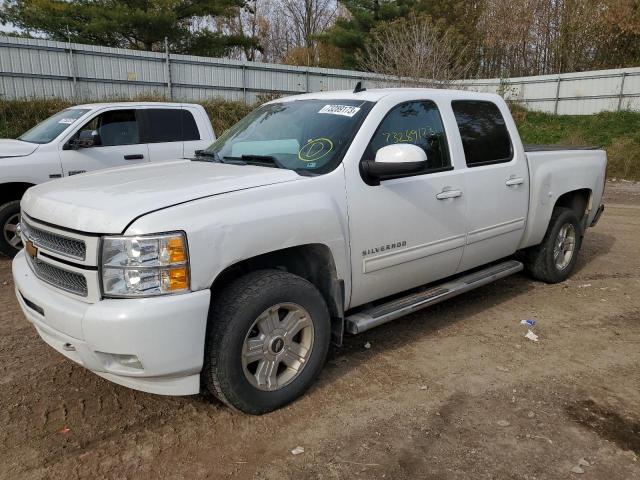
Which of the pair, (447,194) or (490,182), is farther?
(490,182)

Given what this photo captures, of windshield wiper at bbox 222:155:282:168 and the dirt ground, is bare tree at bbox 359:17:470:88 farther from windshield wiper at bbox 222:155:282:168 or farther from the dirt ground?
windshield wiper at bbox 222:155:282:168

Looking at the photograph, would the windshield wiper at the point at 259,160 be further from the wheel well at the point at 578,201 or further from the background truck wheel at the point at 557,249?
the wheel well at the point at 578,201

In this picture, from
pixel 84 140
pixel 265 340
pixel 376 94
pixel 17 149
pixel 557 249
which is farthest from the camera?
pixel 84 140

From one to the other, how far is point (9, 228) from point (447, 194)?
5.33 m

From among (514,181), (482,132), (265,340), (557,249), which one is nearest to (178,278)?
(265,340)

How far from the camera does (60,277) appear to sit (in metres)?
2.88

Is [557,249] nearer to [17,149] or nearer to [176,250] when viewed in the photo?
[176,250]

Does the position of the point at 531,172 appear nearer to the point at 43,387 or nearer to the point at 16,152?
the point at 43,387

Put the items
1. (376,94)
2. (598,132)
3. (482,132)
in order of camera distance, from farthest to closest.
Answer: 1. (598,132)
2. (482,132)
3. (376,94)

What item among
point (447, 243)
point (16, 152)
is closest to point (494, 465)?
point (447, 243)

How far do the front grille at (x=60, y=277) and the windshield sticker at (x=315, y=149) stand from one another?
1552mm

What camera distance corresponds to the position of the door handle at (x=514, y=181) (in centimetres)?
458

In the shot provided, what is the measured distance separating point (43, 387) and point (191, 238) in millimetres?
1725

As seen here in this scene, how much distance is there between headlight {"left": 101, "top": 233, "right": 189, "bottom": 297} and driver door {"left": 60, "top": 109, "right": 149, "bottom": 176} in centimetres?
478
